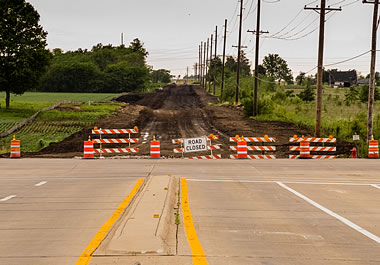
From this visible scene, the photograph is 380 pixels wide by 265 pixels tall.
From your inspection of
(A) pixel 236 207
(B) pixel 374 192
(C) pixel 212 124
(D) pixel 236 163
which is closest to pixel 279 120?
(C) pixel 212 124

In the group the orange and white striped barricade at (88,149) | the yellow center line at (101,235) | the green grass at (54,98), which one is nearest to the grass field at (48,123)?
the orange and white striped barricade at (88,149)

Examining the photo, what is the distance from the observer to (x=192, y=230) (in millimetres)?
8977

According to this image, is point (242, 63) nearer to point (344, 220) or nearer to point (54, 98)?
point (54, 98)

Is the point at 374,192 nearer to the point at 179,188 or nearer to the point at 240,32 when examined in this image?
the point at 179,188

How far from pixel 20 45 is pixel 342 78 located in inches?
5957

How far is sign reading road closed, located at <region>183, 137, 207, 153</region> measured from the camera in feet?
77.7

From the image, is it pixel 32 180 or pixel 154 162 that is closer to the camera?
pixel 32 180

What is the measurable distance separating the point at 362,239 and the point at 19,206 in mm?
7605

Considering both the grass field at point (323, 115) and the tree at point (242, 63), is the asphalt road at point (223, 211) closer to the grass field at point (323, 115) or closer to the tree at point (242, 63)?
the grass field at point (323, 115)

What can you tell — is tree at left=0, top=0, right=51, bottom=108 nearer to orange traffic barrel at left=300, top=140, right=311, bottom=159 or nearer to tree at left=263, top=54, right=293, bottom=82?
orange traffic barrel at left=300, top=140, right=311, bottom=159

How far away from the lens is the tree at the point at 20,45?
172 feet

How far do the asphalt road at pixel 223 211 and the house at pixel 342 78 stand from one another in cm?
16834

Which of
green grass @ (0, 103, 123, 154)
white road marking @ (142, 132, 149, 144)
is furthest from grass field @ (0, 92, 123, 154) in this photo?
white road marking @ (142, 132, 149, 144)

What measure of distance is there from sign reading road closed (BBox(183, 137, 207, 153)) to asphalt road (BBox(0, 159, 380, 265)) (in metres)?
3.08
